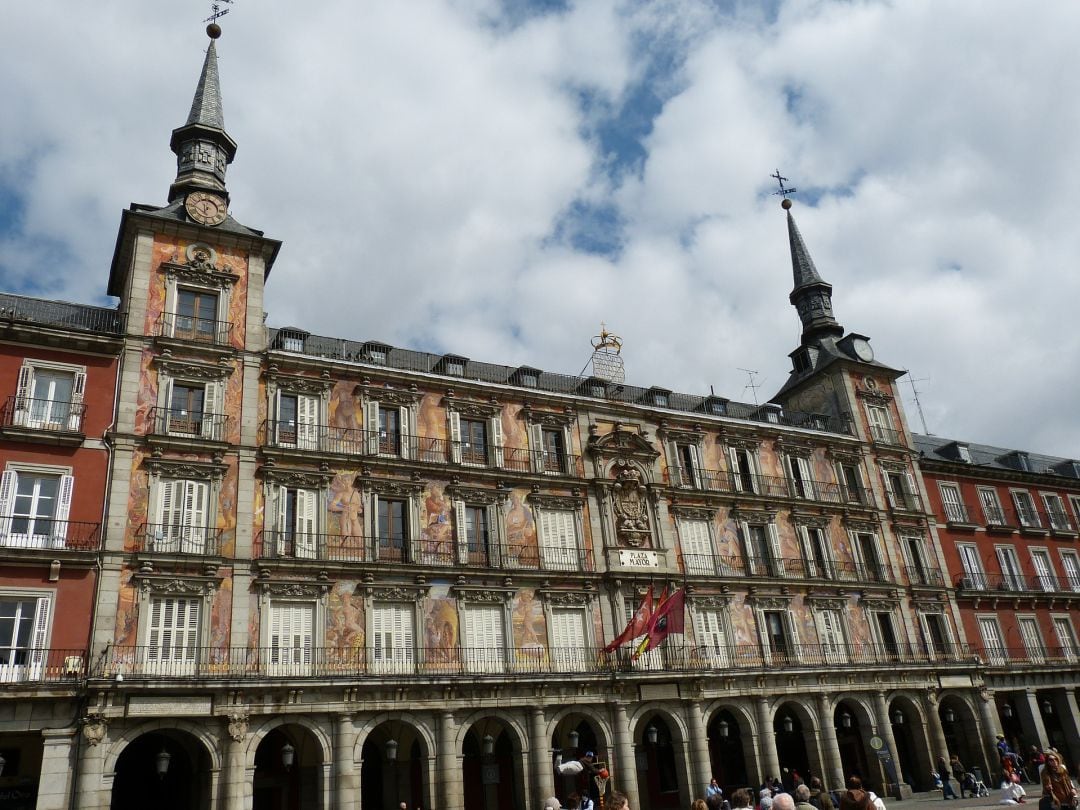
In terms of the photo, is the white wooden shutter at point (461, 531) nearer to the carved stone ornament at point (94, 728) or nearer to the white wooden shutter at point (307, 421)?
the white wooden shutter at point (307, 421)

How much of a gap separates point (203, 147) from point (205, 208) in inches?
173

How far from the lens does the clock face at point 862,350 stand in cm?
4900

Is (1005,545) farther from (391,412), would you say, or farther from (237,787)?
(237,787)

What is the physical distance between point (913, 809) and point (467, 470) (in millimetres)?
20530

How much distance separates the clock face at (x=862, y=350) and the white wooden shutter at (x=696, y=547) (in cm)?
1638

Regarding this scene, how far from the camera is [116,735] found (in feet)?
81.9

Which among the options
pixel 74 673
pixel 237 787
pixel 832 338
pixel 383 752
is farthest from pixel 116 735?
pixel 832 338

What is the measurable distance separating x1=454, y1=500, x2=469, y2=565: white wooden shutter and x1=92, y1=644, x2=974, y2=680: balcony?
11.0 feet

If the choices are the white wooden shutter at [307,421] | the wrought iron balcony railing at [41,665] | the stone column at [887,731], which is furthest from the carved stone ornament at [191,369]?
the stone column at [887,731]

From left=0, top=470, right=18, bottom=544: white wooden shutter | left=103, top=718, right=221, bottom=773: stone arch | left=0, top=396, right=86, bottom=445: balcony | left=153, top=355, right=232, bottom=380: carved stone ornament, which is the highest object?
left=153, top=355, right=232, bottom=380: carved stone ornament

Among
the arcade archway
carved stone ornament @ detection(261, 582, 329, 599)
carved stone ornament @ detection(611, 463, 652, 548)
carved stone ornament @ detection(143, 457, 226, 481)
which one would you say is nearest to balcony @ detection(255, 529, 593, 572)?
carved stone ornament @ detection(261, 582, 329, 599)

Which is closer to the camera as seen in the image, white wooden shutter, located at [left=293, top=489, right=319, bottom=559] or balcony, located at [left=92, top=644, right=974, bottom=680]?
balcony, located at [left=92, top=644, right=974, bottom=680]

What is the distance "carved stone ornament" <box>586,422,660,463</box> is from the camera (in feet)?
125

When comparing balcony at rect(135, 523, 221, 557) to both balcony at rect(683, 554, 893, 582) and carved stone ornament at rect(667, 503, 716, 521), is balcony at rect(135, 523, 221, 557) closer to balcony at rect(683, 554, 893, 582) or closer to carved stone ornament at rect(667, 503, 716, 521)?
carved stone ornament at rect(667, 503, 716, 521)
